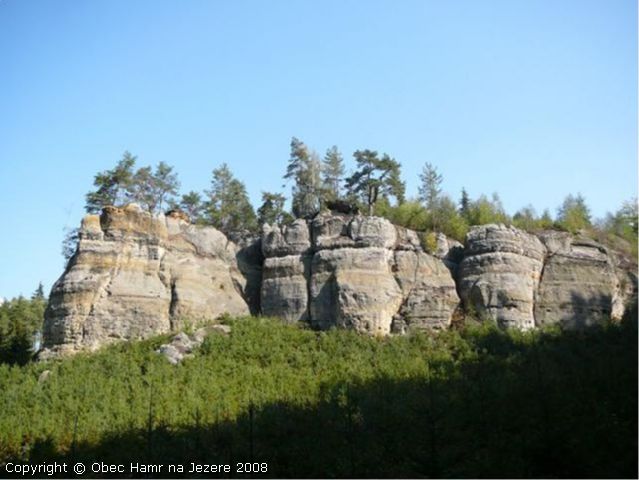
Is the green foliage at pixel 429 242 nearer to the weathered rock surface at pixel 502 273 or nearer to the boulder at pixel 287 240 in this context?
the weathered rock surface at pixel 502 273

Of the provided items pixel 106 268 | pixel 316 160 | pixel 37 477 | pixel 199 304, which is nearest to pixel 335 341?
pixel 199 304

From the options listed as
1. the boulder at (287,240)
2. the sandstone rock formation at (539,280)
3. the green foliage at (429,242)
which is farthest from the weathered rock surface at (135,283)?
the sandstone rock formation at (539,280)

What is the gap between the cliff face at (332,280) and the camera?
38.8m

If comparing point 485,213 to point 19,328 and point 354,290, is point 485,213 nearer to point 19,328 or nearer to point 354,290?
point 354,290

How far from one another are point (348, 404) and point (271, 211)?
33.4m

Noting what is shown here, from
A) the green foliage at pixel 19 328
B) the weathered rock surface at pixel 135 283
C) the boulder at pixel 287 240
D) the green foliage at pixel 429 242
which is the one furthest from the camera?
the green foliage at pixel 19 328

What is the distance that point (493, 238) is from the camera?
134 feet

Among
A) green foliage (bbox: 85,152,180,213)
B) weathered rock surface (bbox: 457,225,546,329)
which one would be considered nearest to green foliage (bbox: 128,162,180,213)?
green foliage (bbox: 85,152,180,213)

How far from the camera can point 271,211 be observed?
54.1m

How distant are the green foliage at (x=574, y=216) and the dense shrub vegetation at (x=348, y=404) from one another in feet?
33.6

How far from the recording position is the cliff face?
38750mm

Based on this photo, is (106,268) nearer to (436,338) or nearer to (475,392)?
(436,338)

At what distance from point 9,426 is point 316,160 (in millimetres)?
35544

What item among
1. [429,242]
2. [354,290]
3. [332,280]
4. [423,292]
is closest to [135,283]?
[332,280]
